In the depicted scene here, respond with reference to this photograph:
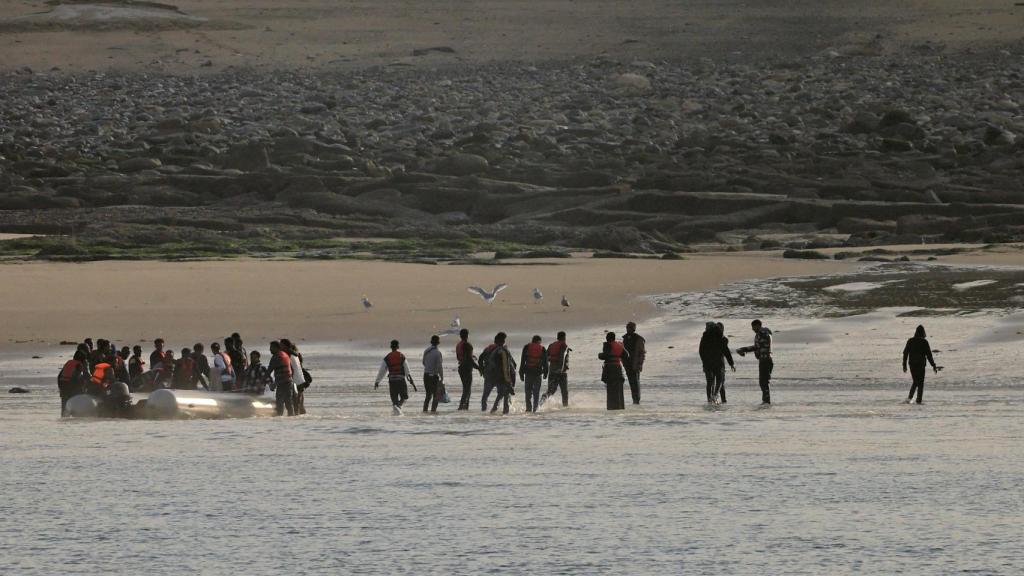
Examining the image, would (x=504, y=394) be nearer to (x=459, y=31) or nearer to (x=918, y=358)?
(x=918, y=358)

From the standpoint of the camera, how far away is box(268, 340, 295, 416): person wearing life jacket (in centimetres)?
2014

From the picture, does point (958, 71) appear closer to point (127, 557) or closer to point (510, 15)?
point (510, 15)

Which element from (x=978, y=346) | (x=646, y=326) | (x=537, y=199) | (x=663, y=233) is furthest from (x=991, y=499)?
(x=537, y=199)

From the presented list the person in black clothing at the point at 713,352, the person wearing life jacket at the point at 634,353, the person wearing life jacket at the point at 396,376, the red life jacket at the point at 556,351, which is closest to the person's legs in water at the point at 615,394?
the person wearing life jacket at the point at 634,353

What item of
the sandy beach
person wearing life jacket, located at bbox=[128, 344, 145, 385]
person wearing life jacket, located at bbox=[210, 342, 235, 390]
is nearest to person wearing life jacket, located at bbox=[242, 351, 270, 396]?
person wearing life jacket, located at bbox=[210, 342, 235, 390]

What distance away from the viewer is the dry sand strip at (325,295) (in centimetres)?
3119

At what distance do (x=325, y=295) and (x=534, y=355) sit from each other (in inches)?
636

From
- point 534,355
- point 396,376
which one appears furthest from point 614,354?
point 396,376

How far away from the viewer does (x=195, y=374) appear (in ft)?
72.4

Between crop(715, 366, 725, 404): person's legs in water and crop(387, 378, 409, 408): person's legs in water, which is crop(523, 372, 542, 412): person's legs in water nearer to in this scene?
crop(387, 378, 409, 408): person's legs in water

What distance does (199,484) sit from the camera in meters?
15.3

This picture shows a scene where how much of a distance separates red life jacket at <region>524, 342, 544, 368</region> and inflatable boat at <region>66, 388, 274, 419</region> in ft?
10.4

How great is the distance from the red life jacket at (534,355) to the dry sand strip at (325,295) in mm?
9516

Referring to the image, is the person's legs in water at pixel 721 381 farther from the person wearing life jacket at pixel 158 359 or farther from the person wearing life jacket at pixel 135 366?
the person wearing life jacket at pixel 135 366
